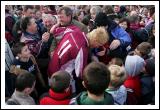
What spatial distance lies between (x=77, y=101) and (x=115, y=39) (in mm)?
1600

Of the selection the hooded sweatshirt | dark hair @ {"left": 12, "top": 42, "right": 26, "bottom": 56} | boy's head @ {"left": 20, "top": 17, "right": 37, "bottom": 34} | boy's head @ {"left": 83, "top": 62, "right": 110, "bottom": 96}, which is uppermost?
boy's head @ {"left": 20, "top": 17, "right": 37, "bottom": 34}

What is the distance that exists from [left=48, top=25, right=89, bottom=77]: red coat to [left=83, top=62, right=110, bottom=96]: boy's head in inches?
40.4

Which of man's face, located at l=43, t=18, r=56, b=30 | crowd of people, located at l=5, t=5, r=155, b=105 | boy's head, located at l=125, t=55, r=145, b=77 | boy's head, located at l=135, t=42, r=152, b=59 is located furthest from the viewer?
man's face, located at l=43, t=18, r=56, b=30

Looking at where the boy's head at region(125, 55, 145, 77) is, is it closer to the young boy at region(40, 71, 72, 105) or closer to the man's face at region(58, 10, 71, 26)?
the young boy at region(40, 71, 72, 105)

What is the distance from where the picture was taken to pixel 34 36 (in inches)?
159

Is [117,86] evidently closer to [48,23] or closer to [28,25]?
[28,25]

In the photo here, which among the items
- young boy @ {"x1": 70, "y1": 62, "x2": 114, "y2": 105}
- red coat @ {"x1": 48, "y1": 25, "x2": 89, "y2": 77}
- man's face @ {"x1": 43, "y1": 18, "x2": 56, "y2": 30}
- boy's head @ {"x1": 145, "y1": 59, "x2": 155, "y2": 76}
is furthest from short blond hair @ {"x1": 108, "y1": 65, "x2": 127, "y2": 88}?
man's face @ {"x1": 43, "y1": 18, "x2": 56, "y2": 30}

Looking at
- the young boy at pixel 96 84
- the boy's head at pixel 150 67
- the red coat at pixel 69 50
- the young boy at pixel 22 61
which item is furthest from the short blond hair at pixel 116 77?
the young boy at pixel 22 61

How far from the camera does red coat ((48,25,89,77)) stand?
343 cm

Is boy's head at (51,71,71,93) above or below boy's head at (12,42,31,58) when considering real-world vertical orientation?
below

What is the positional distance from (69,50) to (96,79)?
1114 millimetres

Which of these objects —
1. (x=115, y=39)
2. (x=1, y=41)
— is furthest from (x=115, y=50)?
(x=1, y=41)

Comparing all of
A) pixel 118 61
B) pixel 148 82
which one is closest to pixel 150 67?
pixel 148 82

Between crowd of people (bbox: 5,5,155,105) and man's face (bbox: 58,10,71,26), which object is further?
man's face (bbox: 58,10,71,26)
